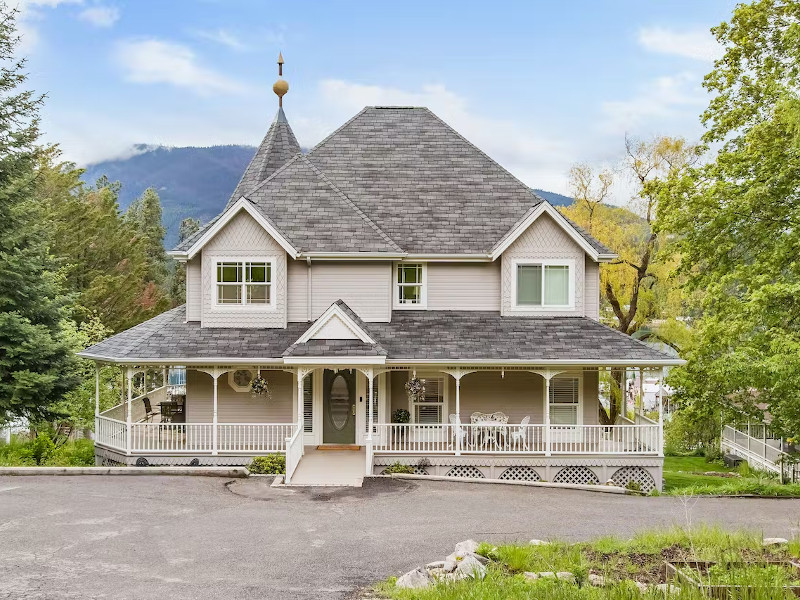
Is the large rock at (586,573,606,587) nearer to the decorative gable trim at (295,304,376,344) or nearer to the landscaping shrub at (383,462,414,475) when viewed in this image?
the landscaping shrub at (383,462,414,475)

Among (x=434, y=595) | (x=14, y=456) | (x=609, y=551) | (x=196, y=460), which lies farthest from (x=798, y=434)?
(x=14, y=456)

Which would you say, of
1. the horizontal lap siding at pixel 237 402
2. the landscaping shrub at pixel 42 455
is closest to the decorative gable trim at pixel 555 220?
the horizontal lap siding at pixel 237 402

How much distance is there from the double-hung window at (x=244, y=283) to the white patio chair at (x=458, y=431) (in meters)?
6.43

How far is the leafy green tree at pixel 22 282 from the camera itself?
23344 millimetres

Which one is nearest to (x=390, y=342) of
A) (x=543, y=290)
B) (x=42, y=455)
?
(x=543, y=290)

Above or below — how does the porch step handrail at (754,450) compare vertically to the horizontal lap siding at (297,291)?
below

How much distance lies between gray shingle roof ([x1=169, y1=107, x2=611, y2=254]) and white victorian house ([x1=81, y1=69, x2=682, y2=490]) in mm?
81

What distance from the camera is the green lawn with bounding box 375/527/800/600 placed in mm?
8398

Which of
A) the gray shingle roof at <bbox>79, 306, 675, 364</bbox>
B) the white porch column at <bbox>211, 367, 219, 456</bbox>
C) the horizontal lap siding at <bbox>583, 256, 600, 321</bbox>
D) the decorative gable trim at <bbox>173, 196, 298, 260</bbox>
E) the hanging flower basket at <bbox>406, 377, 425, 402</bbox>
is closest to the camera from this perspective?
the white porch column at <bbox>211, 367, 219, 456</bbox>

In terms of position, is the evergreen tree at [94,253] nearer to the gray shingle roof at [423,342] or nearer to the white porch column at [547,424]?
the gray shingle roof at [423,342]

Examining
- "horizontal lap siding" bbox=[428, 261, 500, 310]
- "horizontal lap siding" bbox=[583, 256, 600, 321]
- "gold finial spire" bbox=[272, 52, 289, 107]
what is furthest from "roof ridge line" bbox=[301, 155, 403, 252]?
"horizontal lap siding" bbox=[583, 256, 600, 321]

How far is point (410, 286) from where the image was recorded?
22.9 metres

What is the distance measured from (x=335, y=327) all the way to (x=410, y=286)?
383 centimetres

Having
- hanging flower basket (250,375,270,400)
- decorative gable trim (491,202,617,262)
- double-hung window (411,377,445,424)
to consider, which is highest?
decorative gable trim (491,202,617,262)
